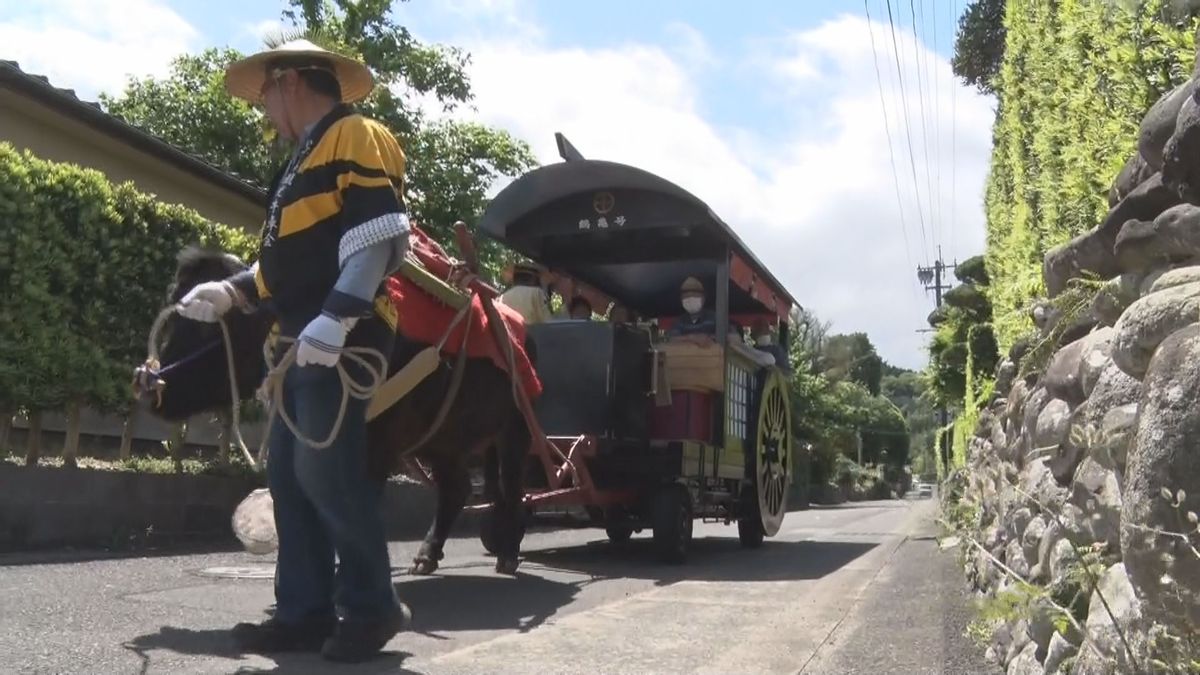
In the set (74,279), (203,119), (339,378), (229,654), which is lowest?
(229,654)

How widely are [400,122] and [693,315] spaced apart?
1054cm

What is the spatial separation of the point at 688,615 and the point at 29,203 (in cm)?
456

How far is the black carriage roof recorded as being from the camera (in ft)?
26.9

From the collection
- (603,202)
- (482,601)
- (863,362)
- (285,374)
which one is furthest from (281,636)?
(863,362)

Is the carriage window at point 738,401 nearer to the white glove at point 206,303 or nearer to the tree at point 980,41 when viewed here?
the white glove at point 206,303

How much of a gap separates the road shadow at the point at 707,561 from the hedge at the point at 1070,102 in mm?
2210

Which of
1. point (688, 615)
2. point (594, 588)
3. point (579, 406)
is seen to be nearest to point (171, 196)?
point (579, 406)

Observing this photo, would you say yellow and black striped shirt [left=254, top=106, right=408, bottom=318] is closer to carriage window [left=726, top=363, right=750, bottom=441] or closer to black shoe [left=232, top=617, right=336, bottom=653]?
black shoe [left=232, top=617, right=336, bottom=653]

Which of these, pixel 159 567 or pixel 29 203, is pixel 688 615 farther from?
pixel 29 203

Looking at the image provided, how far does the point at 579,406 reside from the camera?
24.9 feet

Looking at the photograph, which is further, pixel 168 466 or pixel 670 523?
pixel 168 466

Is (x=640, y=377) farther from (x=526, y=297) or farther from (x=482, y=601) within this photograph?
(x=482, y=601)

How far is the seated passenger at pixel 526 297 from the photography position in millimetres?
8125

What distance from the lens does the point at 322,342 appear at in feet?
10.7
